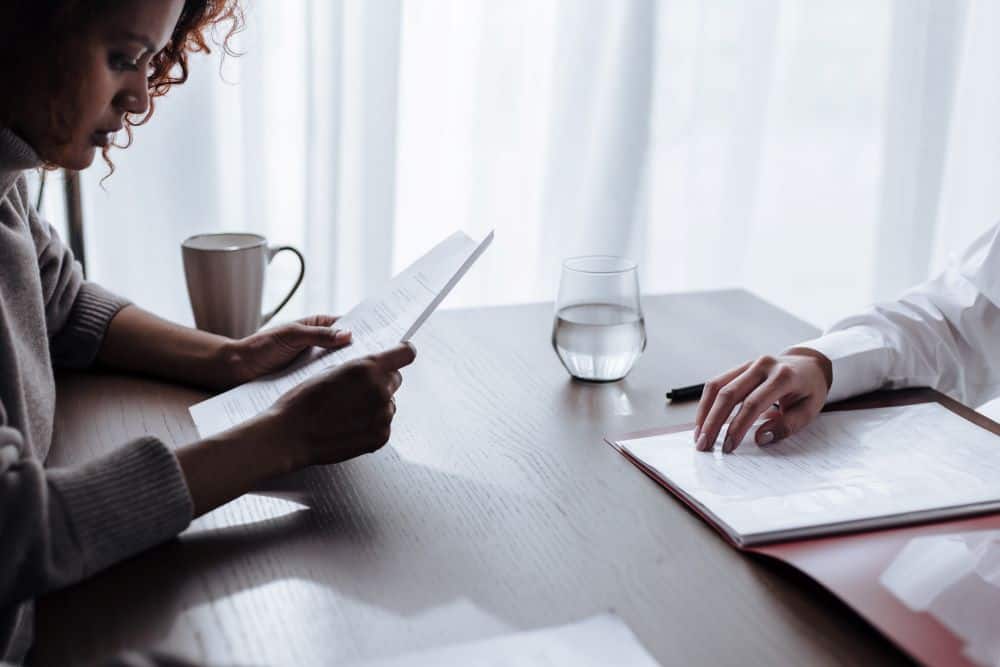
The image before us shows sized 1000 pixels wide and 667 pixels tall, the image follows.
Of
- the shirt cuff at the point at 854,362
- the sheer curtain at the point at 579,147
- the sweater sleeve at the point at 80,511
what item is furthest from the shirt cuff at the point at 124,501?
the sheer curtain at the point at 579,147

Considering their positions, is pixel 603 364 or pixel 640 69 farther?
pixel 640 69

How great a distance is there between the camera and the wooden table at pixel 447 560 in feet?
2.22

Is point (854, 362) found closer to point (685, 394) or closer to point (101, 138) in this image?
point (685, 394)

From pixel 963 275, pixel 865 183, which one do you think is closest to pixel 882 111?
pixel 865 183

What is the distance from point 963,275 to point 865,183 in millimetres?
1766

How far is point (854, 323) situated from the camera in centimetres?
121

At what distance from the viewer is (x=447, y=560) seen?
0.78 meters

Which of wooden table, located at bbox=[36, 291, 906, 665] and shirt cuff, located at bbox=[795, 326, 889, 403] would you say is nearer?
wooden table, located at bbox=[36, 291, 906, 665]

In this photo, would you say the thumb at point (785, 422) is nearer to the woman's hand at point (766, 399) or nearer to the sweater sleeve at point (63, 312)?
the woman's hand at point (766, 399)

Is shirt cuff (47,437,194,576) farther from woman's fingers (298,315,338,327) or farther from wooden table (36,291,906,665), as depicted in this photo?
woman's fingers (298,315,338,327)

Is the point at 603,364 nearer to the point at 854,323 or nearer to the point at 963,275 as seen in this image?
the point at 854,323

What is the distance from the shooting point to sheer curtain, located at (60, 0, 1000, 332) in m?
2.22

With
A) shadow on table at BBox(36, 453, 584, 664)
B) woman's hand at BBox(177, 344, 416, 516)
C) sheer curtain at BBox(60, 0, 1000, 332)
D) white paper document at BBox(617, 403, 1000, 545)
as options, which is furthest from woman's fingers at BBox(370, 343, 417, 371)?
Result: sheer curtain at BBox(60, 0, 1000, 332)

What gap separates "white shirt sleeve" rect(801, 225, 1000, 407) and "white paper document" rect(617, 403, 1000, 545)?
8 cm
